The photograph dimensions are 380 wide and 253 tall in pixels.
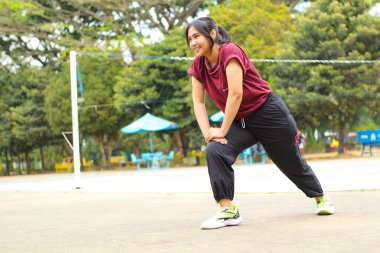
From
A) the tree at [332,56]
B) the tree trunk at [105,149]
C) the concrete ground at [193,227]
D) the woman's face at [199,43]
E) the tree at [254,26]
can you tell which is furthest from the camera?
the tree trunk at [105,149]

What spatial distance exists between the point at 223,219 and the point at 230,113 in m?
0.78

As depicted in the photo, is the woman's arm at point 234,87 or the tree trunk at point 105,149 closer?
the woman's arm at point 234,87

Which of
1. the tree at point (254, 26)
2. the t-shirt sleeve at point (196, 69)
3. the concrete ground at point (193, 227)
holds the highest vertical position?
the tree at point (254, 26)

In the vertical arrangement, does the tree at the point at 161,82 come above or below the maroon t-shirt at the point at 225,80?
above

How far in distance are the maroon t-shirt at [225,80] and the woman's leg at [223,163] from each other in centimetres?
20

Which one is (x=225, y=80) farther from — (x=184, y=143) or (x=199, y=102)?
(x=184, y=143)

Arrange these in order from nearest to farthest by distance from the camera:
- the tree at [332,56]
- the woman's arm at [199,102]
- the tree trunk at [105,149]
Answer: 1. the woman's arm at [199,102]
2. the tree at [332,56]
3. the tree trunk at [105,149]

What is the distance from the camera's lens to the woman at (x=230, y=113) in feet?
16.9

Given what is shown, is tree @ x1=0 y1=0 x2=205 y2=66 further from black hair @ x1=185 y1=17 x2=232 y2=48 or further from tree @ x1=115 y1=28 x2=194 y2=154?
black hair @ x1=185 y1=17 x2=232 y2=48

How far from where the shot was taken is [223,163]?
5.18 metres

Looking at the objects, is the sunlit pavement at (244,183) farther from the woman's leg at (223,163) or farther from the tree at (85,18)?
the tree at (85,18)

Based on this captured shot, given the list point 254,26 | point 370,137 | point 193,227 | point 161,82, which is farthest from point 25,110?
point 193,227

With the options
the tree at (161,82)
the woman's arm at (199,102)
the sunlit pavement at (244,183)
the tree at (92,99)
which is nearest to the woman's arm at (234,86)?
the woman's arm at (199,102)

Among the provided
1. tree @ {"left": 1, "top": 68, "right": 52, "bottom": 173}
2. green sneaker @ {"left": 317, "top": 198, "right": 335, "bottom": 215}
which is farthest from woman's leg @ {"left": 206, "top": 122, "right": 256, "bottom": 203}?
tree @ {"left": 1, "top": 68, "right": 52, "bottom": 173}
